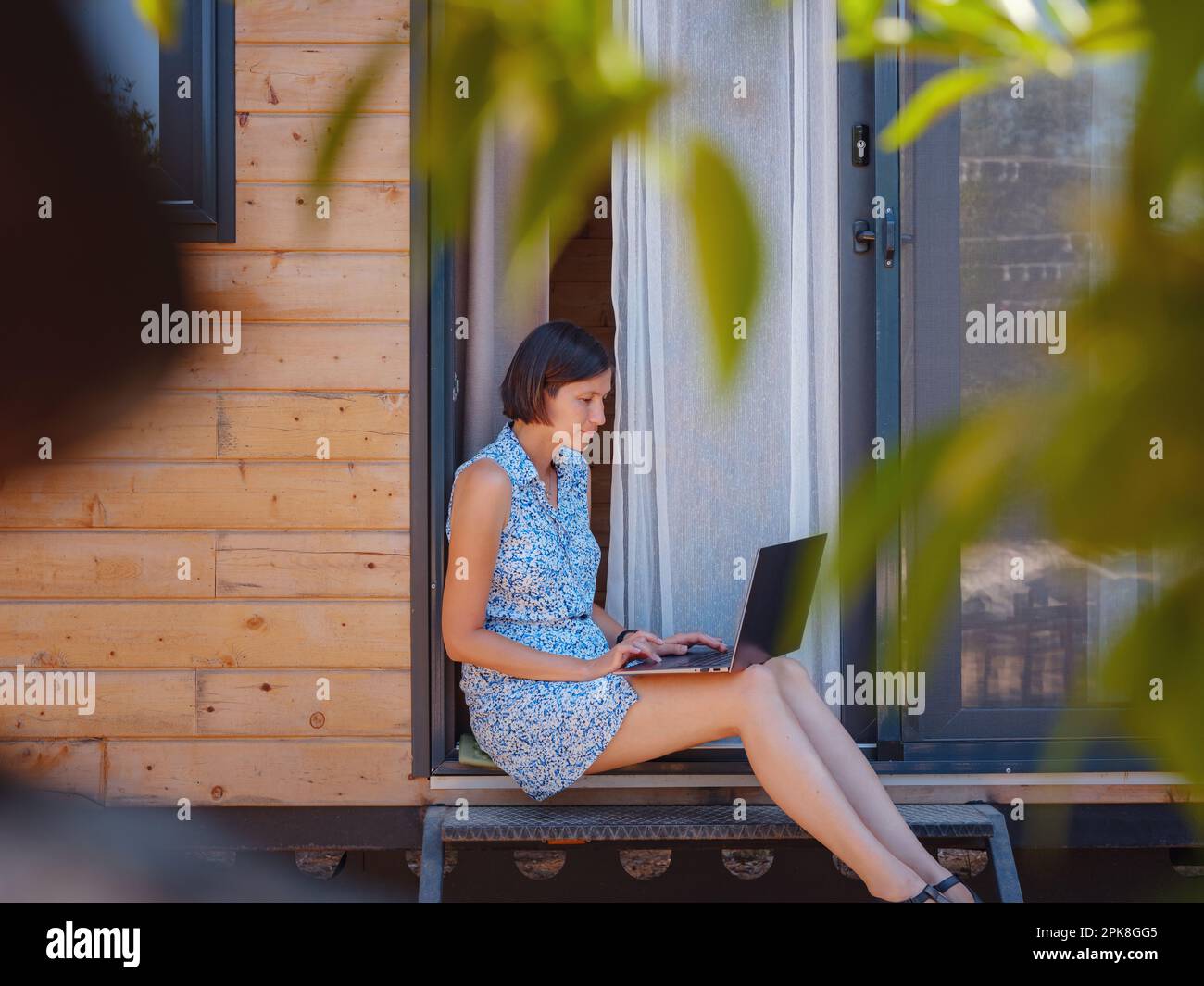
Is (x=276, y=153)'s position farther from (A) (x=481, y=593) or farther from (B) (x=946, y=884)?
(B) (x=946, y=884)

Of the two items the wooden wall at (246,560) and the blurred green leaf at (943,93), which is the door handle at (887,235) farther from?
the blurred green leaf at (943,93)

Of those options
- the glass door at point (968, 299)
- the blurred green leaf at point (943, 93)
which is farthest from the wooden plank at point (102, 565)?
the blurred green leaf at point (943, 93)

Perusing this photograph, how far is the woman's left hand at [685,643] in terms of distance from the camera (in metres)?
2.49

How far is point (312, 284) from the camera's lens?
8.57 feet

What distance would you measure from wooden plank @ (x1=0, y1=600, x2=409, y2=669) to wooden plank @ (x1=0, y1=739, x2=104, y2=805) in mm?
183

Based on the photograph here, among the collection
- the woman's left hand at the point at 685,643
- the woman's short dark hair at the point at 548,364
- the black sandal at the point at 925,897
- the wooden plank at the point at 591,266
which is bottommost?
the black sandal at the point at 925,897

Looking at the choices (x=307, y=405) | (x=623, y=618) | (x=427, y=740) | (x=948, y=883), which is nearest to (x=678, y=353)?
(x=623, y=618)

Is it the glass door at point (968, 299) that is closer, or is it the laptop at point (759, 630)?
the laptop at point (759, 630)

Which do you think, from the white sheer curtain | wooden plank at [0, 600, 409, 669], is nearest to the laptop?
the white sheer curtain

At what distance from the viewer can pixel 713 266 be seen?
37 cm

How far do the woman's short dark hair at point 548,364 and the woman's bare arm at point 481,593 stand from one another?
0.17 metres

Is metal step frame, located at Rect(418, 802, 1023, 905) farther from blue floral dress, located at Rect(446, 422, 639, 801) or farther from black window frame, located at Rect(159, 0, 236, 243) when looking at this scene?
black window frame, located at Rect(159, 0, 236, 243)

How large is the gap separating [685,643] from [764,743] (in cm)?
34
